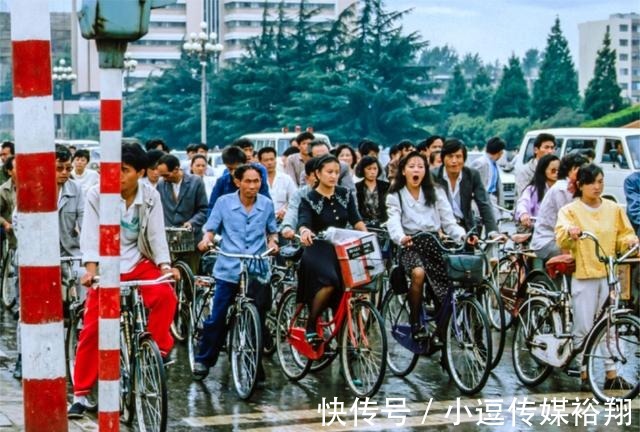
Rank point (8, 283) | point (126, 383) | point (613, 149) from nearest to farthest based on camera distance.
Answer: point (126, 383)
point (8, 283)
point (613, 149)

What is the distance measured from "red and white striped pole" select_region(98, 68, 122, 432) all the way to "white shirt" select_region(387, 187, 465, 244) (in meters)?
4.64

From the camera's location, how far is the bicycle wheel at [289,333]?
1055 centimetres

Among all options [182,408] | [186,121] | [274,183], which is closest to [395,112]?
[186,121]

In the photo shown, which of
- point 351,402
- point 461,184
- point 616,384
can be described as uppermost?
point 461,184

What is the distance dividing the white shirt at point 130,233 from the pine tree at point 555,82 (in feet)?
266

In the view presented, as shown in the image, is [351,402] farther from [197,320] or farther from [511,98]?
[511,98]

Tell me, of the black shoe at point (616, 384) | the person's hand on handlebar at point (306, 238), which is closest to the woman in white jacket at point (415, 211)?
the person's hand on handlebar at point (306, 238)

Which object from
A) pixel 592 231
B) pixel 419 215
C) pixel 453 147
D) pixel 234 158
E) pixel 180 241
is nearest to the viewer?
pixel 592 231

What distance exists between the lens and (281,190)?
14.4m

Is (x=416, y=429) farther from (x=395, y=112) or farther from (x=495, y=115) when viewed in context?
(x=495, y=115)

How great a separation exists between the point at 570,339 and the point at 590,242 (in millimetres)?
688

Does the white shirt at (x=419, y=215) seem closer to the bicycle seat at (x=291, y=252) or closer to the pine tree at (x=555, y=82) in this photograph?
the bicycle seat at (x=291, y=252)

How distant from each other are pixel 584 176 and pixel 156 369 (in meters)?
3.52

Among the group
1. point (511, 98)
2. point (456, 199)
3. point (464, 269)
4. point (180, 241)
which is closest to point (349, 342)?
point (464, 269)
